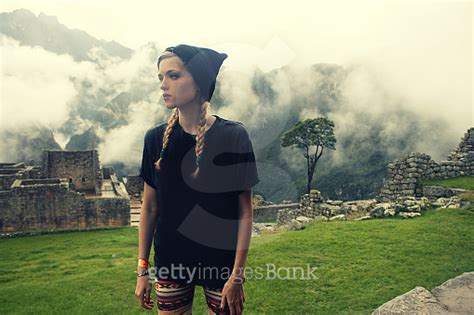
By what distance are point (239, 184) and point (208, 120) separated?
54cm

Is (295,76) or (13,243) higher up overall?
(295,76)

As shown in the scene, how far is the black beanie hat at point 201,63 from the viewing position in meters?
2.74

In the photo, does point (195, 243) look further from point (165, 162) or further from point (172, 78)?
point (172, 78)

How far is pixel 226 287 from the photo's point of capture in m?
2.69

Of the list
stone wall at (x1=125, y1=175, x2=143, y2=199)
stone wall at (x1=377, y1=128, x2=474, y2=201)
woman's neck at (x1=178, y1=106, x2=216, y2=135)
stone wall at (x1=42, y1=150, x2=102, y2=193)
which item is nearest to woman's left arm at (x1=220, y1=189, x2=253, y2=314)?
woman's neck at (x1=178, y1=106, x2=216, y2=135)

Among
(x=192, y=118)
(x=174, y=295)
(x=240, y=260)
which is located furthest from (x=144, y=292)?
(x=192, y=118)

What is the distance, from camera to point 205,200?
2.77 meters

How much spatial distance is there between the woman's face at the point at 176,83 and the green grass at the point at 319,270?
4129 millimetres

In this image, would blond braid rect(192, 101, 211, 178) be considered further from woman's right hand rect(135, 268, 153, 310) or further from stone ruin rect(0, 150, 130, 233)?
stone ruin rect(0, 150, 130, 233)

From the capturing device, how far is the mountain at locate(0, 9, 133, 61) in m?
67.4

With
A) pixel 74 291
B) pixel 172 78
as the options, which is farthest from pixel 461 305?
pixel 74 291

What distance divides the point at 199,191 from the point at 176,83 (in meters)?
0.81

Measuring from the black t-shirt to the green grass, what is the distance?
336 cm

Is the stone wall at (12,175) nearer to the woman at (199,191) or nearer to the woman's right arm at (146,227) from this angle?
the woman's right arm at (146,227)
